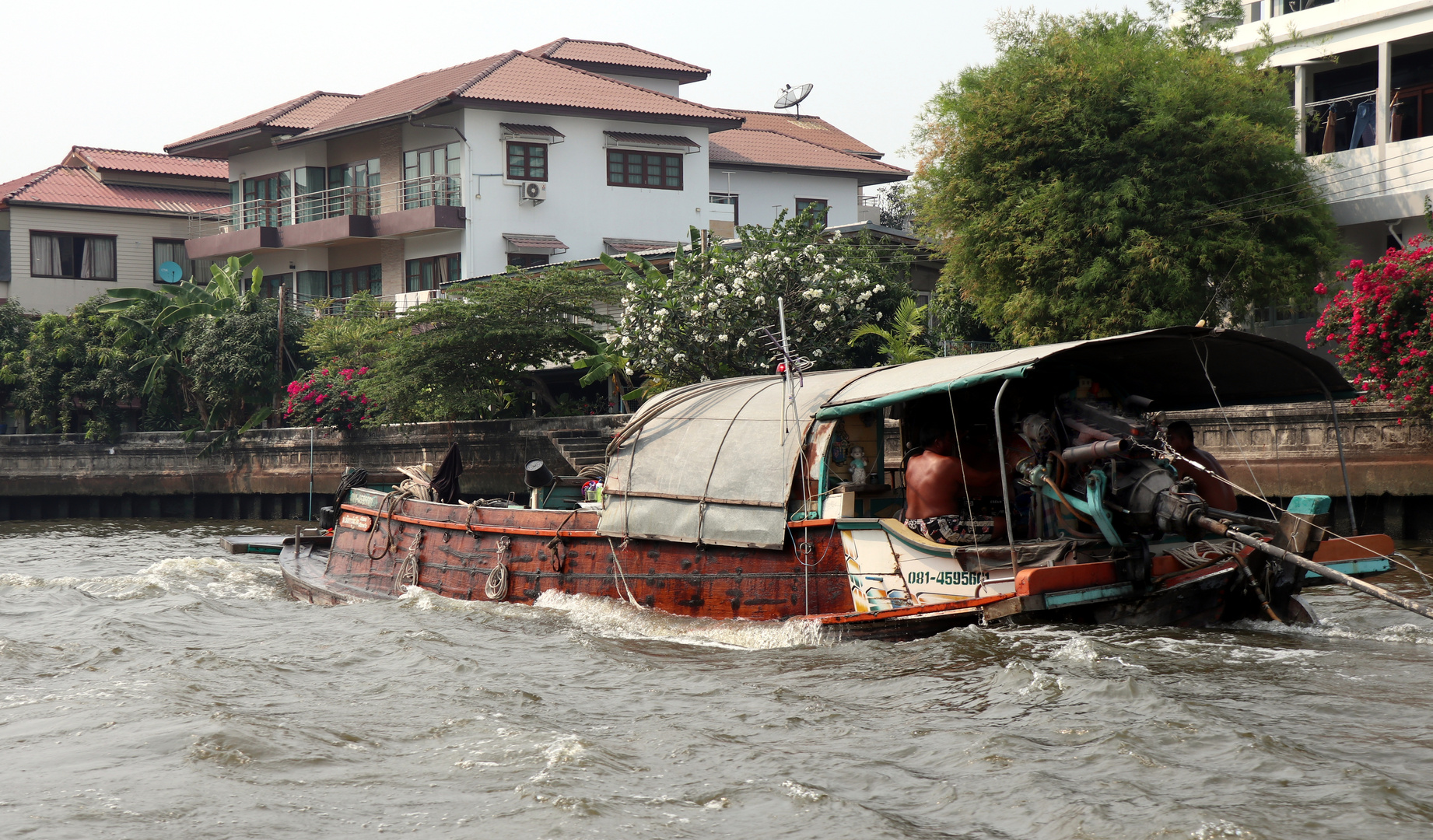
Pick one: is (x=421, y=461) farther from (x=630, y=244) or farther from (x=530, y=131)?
(x=530, y=131)

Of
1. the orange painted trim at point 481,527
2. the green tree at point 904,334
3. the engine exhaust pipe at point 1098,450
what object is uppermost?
the green tree at point 904,334

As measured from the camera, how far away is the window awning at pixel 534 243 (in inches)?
1224

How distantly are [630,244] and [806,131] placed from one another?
1258cm

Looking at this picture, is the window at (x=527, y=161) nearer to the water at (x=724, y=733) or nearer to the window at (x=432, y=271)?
the window at (x=432, y=271)

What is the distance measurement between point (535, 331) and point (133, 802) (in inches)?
661

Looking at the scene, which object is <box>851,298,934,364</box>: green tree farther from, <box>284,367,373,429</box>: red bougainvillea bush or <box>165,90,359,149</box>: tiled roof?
<box>165,90,359,149</box>: tiled roof

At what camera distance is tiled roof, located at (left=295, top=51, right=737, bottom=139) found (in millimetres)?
31406

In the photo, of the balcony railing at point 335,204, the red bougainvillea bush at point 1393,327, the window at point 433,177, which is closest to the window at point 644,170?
the window at point 433,177

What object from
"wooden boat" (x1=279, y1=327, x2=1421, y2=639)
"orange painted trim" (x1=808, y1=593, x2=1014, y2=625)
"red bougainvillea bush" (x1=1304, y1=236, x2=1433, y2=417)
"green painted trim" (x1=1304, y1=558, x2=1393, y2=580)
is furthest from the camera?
"red bougainvillea bush" (x1=1304, y1=236, x2=1433, y2=417)

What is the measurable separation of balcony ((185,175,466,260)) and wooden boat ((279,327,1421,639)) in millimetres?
20183

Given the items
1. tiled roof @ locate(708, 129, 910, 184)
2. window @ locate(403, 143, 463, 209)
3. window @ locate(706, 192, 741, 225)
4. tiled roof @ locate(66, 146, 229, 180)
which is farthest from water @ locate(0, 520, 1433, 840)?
tiled roof @ locate(66, 146, 229, 180)

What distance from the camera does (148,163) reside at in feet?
136

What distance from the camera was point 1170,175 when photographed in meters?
18.1

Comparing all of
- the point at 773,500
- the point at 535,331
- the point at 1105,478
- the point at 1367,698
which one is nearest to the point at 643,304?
the point at 535,331
